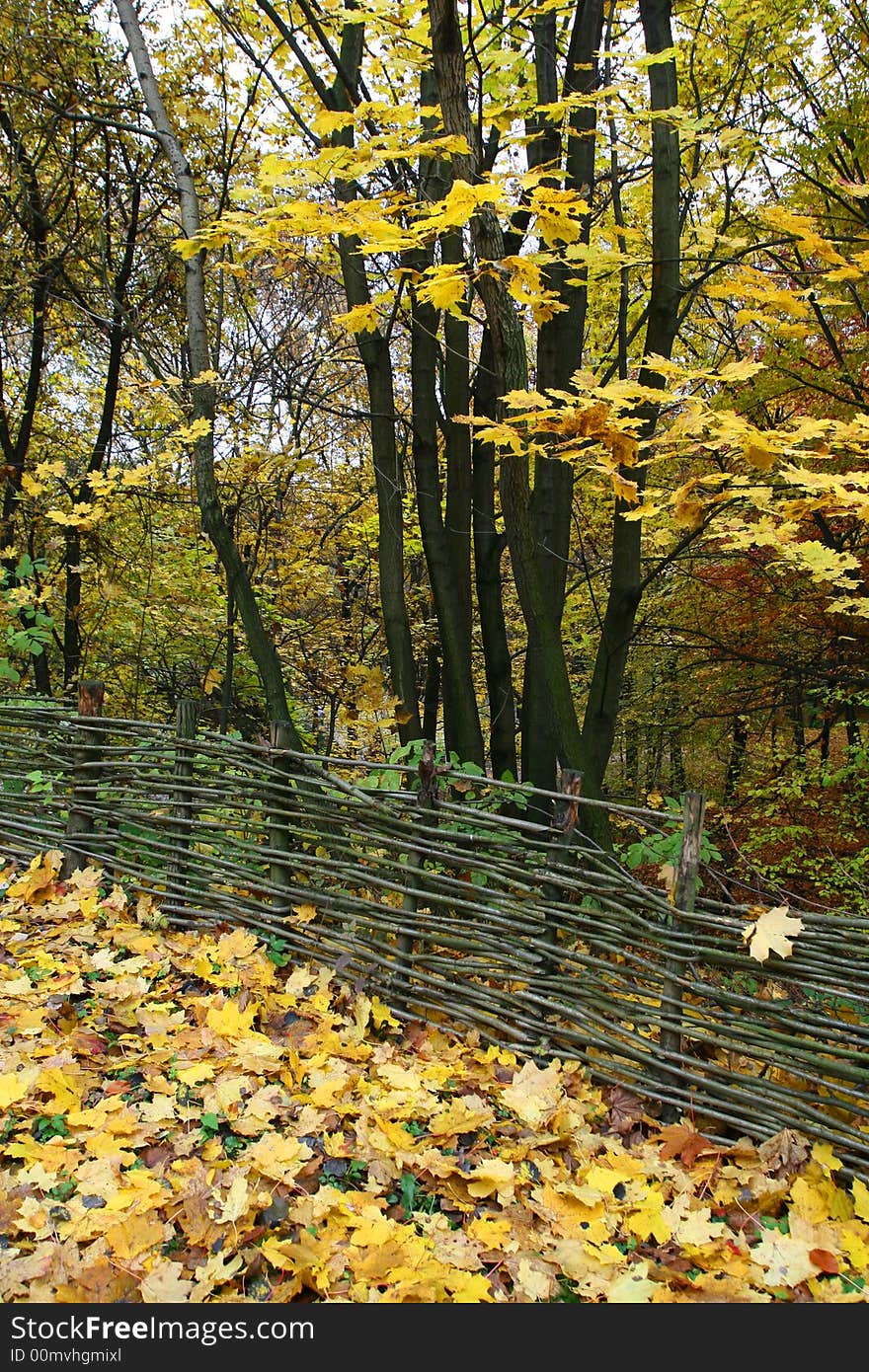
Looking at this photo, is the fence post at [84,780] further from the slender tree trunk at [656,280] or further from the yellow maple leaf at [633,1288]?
the yellow maple leaf at [633,1288]

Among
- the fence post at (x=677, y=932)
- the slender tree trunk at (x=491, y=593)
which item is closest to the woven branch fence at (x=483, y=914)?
the fence post at (x=677, y=932)

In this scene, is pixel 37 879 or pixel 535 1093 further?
pixel 37 879

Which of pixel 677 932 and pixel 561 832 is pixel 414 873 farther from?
pixel 677 932

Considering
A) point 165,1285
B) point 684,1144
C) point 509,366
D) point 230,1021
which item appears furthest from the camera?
point 509,366

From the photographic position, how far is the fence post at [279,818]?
3117mm

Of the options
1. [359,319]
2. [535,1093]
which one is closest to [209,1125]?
[535,1093]

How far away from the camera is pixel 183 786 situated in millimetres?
3355

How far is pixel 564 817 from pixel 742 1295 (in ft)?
4.11

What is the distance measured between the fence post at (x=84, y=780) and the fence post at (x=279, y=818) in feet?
3.03

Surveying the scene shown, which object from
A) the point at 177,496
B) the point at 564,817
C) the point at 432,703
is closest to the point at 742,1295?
the point at 564,817

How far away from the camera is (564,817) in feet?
8.46

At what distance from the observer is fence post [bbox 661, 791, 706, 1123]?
7.61 ft

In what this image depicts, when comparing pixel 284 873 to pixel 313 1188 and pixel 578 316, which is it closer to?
pixel 313 1188

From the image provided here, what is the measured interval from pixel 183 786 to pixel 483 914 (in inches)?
56.3
